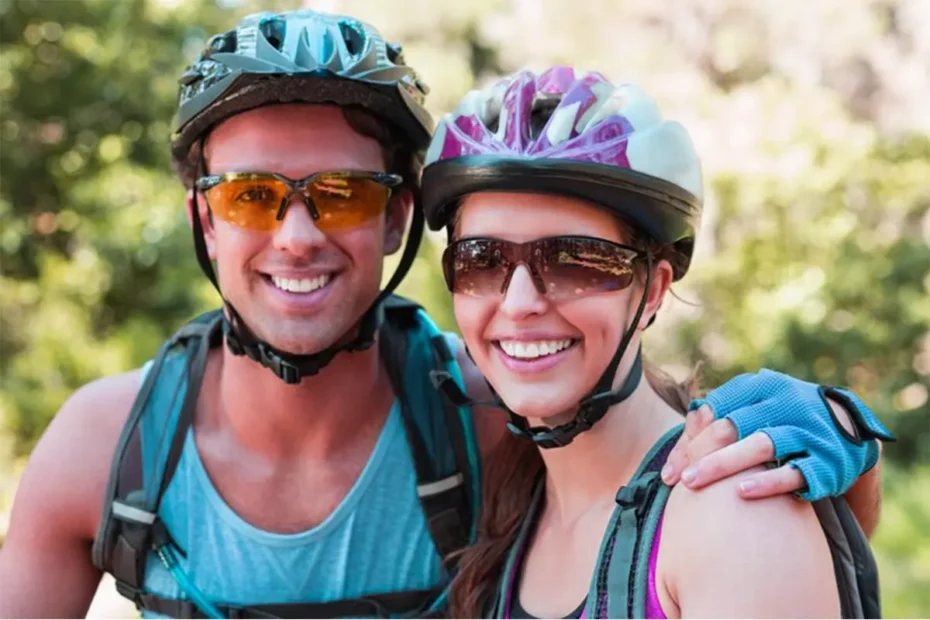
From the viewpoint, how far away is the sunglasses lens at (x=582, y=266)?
2518 mm

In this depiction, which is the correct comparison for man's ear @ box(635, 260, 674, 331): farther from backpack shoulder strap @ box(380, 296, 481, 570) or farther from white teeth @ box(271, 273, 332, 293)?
white teeth @ box(271, 273, 332, 293)

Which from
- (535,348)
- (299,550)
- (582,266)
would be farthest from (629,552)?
(299,550)

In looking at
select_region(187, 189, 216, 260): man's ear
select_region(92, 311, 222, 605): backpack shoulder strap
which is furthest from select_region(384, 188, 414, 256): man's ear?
select_region(92, 311, 222, 605): backpack shoulder strap

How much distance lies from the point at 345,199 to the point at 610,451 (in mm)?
1243

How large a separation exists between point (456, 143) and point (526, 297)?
0.52m

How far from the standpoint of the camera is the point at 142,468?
3326 mm

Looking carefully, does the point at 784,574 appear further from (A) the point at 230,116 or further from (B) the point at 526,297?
(A) the point at 230,116

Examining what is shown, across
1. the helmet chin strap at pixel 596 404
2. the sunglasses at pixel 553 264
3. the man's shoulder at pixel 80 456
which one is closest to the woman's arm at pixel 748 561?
the helmet chin strap at pixel 596 404

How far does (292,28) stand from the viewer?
345cm

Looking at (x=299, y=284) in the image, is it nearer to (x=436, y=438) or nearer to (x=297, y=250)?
(x=297, y=250)

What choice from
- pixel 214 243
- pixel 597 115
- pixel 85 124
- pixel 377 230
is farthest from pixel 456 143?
pixel 85 124

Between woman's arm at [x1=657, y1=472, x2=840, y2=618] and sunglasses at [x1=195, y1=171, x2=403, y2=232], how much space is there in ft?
5.40

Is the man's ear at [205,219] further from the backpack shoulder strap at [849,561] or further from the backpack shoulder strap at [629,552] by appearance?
the backpack shoulder strap at [849,561]

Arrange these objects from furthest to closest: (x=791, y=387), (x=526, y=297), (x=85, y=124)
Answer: (x=85, y=124) < (x=526, y=297) < (x=791, y=387)
